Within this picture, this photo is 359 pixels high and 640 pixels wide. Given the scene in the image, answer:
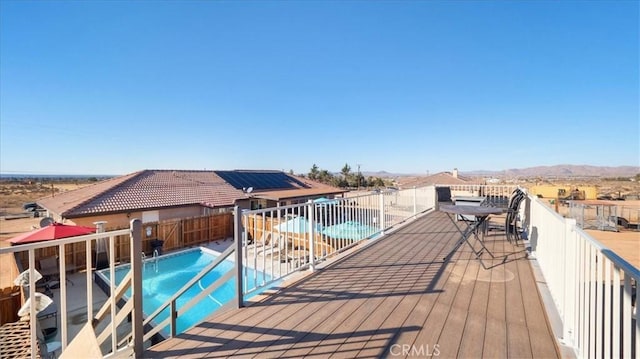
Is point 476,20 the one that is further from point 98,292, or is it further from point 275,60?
point 98,292

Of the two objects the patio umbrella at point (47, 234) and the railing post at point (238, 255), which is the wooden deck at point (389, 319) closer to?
the railing post at point (238, 255)

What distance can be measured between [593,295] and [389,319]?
1484 mm

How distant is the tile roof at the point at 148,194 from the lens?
12.7 m

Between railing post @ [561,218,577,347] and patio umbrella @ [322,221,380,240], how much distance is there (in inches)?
116

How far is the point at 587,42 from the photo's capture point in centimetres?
1170

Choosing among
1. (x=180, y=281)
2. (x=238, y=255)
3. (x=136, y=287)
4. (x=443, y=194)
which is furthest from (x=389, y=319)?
(x=180, y=281)

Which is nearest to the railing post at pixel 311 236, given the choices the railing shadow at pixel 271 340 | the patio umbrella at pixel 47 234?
the railing shadow at pixel 271 340

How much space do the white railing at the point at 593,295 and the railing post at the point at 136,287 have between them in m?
2.78

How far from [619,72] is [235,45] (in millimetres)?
21254

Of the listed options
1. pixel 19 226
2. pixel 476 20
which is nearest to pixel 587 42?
pixel 476 20

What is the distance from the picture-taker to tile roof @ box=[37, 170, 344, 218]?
12680 mm

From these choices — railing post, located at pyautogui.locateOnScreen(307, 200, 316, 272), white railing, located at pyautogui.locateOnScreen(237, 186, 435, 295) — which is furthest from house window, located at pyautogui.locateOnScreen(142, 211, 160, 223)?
railing post, located at pyautogui.locateOnScreen(307, 200, 316, 272)

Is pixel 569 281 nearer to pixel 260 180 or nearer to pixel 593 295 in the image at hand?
pixel 593 295

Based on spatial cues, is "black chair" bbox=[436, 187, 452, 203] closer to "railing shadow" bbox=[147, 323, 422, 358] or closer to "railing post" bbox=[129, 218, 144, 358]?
"railing shadow" bbox=[147, 323, 422, 358]
